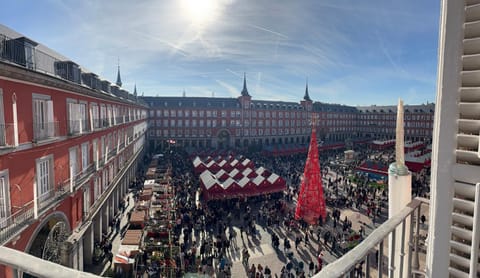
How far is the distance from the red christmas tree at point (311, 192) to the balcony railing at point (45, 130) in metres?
13.8

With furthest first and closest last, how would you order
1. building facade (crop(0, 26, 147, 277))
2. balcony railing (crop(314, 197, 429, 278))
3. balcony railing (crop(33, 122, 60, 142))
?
balcony railing (crop(33, 122, 60, 142)), building facade (crop(0, 26, 147, 277)), balcony railing (crop(314, 197, 429, 278))

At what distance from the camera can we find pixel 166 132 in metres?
60.4

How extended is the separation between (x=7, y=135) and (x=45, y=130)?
2.30m

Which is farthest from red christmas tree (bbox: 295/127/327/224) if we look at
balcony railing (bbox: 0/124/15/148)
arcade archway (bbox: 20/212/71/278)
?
balcony railing (bbox: 0/124/15/148)

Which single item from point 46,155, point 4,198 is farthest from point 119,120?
point 4,198

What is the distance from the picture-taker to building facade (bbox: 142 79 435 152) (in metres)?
60.7

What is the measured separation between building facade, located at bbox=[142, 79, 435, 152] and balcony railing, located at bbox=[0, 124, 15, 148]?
45.5 meters

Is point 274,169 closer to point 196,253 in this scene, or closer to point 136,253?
point 196,253

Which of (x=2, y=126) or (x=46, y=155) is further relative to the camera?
(x=46, y=155)

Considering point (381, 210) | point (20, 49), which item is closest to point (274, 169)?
point (381, 210)

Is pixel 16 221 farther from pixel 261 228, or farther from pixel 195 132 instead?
pixel 195 132

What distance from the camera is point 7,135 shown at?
7.83 meters

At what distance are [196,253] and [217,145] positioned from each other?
47.6m

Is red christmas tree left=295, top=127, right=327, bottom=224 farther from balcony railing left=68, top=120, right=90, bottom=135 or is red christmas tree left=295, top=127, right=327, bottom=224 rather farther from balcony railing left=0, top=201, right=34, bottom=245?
balcony railing left=0, top=201, right=34, bottom=245
